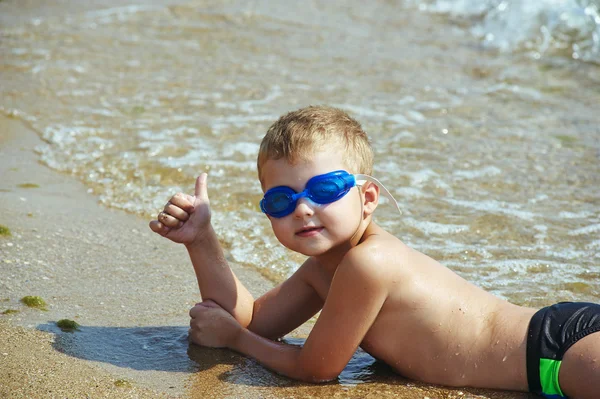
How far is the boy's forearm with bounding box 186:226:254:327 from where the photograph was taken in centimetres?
324

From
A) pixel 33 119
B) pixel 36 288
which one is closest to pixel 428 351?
pixel 36 288

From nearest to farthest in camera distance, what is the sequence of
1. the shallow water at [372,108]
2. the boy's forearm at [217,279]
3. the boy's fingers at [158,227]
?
the boy's fingers at [158,227] → the boy's forearm at [217,279] → the shallow water at [372,108]

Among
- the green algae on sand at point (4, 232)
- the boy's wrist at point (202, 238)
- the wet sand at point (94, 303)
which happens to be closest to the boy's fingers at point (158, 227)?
the boy's wrist at point (202, 238)

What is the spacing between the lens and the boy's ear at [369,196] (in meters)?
2.90

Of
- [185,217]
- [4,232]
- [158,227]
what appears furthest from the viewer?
[4,232]

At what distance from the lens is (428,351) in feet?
A: 9.45

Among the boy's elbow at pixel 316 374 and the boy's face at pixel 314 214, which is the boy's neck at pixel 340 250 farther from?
the boy's elbow at pixel 316 374

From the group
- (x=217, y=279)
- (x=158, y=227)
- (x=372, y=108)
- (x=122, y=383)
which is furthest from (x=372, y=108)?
(x=122, y=383)

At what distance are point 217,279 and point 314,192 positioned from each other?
2.50 ft

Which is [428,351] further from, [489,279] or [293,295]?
[489,279]

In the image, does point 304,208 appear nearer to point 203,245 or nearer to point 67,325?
point 203,245

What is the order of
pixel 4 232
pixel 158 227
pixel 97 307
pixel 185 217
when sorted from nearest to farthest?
pixel 158 227 < pixel 185 217 < pixel 97 307 < pixel 4 232

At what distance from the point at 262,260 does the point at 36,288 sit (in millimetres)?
1161

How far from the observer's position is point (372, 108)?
6.89m
